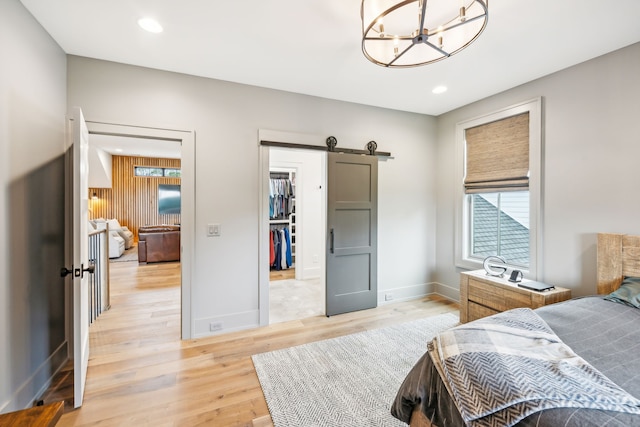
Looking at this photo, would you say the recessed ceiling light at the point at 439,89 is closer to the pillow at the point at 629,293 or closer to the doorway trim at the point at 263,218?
the doorway trim at the point at 263,218

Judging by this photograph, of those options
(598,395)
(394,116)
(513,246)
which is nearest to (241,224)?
(394,116)

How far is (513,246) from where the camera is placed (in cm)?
326

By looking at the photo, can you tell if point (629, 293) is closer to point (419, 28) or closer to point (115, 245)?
point (419, 28)

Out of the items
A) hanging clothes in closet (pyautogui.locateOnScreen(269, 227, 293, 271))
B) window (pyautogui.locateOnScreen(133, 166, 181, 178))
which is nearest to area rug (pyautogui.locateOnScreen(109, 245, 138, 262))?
window (pyautogui.locateOnScreen(133, 166, 181, 178))

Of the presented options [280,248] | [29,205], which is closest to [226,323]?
[29,205]

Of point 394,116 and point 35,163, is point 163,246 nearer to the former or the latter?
point 35,163

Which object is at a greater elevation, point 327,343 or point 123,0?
point 123,0

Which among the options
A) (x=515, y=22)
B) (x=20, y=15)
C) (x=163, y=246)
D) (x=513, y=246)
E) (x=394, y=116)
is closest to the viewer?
(x=20, y=15)

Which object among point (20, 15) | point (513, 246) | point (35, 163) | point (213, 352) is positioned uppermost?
point (20, 15)

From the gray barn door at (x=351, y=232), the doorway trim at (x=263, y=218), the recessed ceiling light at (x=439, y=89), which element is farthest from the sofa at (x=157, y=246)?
the recessed ceiling light at (x=439, y=89)

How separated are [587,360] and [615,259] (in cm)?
154

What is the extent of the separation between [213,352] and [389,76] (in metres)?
3.18

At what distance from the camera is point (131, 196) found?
873 cm

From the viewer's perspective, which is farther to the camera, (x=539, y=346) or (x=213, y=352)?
(x=213, y=352)
